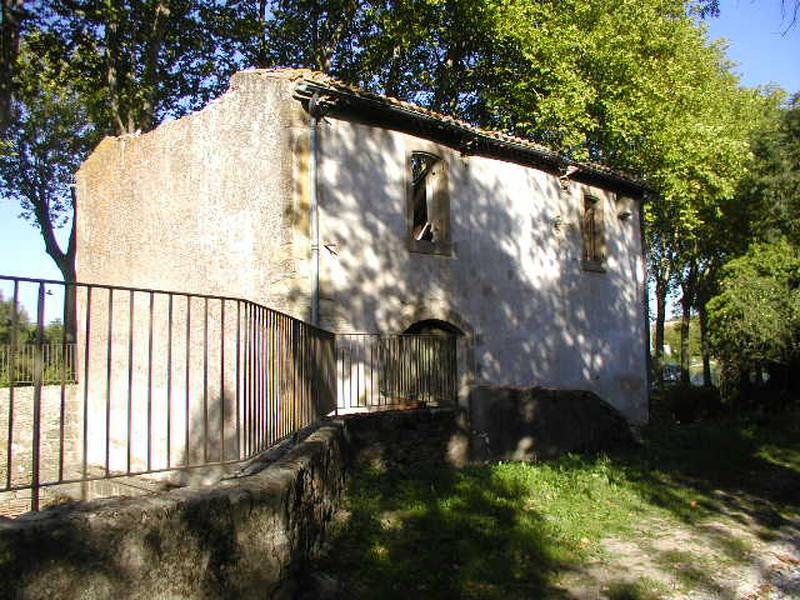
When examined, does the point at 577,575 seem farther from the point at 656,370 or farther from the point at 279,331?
Result: the point at 656,370

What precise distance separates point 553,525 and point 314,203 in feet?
20.4

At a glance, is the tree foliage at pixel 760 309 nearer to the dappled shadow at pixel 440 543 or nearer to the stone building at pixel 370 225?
the stone building at pixel 370 225

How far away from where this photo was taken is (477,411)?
9664mm

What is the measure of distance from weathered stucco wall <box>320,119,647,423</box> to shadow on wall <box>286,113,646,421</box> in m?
0.02

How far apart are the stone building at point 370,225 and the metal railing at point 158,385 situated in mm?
1014

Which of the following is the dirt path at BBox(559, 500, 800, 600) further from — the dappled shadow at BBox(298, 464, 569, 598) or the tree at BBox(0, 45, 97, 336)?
the tree at BBox(0, 45, 97, 336)

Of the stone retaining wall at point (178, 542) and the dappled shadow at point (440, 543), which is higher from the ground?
the stone retaining wall at point (178, 542)

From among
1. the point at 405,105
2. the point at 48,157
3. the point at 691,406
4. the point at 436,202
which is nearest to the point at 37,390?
the point at 405,105

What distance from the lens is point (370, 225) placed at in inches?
437

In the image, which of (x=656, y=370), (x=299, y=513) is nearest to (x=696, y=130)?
(x=656, y=370)

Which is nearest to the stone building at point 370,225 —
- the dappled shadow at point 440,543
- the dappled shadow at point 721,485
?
the dappled shadow at point 721,485

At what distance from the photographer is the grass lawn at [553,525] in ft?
15.2

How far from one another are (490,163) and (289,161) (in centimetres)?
498

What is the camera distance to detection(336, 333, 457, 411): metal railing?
1023 centimetres
